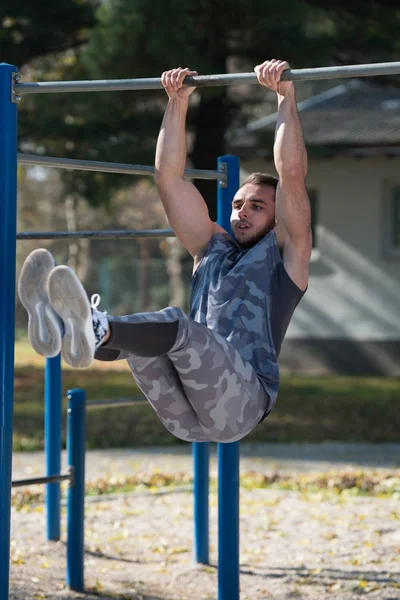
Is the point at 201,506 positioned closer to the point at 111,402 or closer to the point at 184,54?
the point at 111,402

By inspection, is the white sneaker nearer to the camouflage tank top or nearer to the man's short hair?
the camouflage tank top

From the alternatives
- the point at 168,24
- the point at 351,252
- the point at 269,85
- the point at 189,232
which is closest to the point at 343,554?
the point at 189,232

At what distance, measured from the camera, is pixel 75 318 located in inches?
127

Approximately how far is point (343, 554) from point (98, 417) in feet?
20.0

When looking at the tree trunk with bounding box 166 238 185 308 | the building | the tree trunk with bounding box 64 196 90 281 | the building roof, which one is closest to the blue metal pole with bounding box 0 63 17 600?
the building roof

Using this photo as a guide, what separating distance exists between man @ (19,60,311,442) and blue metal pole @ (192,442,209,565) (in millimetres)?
1430

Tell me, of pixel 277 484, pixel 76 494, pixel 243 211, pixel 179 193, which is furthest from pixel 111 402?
pixel 277 484

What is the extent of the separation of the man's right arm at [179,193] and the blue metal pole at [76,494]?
1020 millimetres

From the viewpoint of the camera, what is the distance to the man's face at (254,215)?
4121 millimetres

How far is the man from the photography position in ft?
10.8

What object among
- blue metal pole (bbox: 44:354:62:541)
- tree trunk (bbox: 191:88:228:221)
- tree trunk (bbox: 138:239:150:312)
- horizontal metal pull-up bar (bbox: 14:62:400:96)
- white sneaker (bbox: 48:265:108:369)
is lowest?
blue metal pole (bbox: 44:354:62:541)

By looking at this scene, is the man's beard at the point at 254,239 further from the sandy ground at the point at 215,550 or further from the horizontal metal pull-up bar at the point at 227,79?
the sandy ground at the point at 215,550

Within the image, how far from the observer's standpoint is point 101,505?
22.4 ft

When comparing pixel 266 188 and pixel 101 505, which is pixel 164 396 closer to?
pixel 266 188
